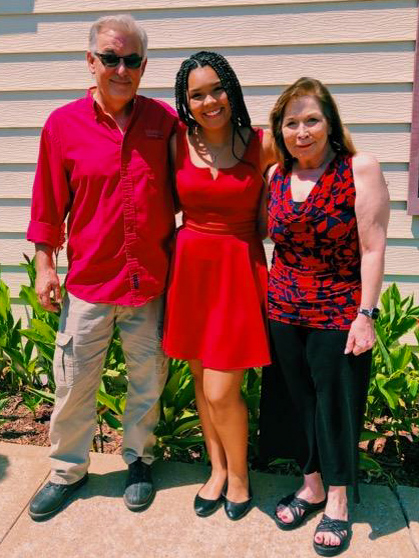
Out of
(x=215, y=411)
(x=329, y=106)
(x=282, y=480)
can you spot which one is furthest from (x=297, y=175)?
(x=282, y=480)

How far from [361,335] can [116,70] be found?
49.2 inches

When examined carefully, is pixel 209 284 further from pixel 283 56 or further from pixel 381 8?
pixel 381 8

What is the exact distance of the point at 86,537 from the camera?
2414 mm

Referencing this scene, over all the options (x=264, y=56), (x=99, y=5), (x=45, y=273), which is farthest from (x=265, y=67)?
(x=45, y=273)

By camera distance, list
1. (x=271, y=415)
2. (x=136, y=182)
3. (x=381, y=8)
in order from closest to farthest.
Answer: (x=136, y=182) < (x=271, y=415) < (x=381, y=8)

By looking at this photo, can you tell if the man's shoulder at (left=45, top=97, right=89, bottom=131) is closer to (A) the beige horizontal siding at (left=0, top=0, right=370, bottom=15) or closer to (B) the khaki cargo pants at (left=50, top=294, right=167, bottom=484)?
(B) the khaki cargo pants at (left=50, top=294, right=167, bottom=484)

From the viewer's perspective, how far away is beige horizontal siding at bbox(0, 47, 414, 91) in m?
3.34

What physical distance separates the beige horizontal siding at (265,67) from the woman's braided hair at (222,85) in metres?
1.30

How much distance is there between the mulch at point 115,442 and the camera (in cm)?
290

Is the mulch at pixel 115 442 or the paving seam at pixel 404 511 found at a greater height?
the paving seam at pixel 404 511

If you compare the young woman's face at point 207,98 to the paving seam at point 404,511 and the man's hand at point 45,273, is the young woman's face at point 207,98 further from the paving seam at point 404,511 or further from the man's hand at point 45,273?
the paving seam at point 404,511

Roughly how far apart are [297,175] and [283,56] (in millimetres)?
1498

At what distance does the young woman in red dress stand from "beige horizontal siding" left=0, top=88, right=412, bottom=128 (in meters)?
1.26

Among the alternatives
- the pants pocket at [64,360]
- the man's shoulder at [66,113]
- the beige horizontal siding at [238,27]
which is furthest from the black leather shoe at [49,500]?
the beige horizontal siding at [238,27]
